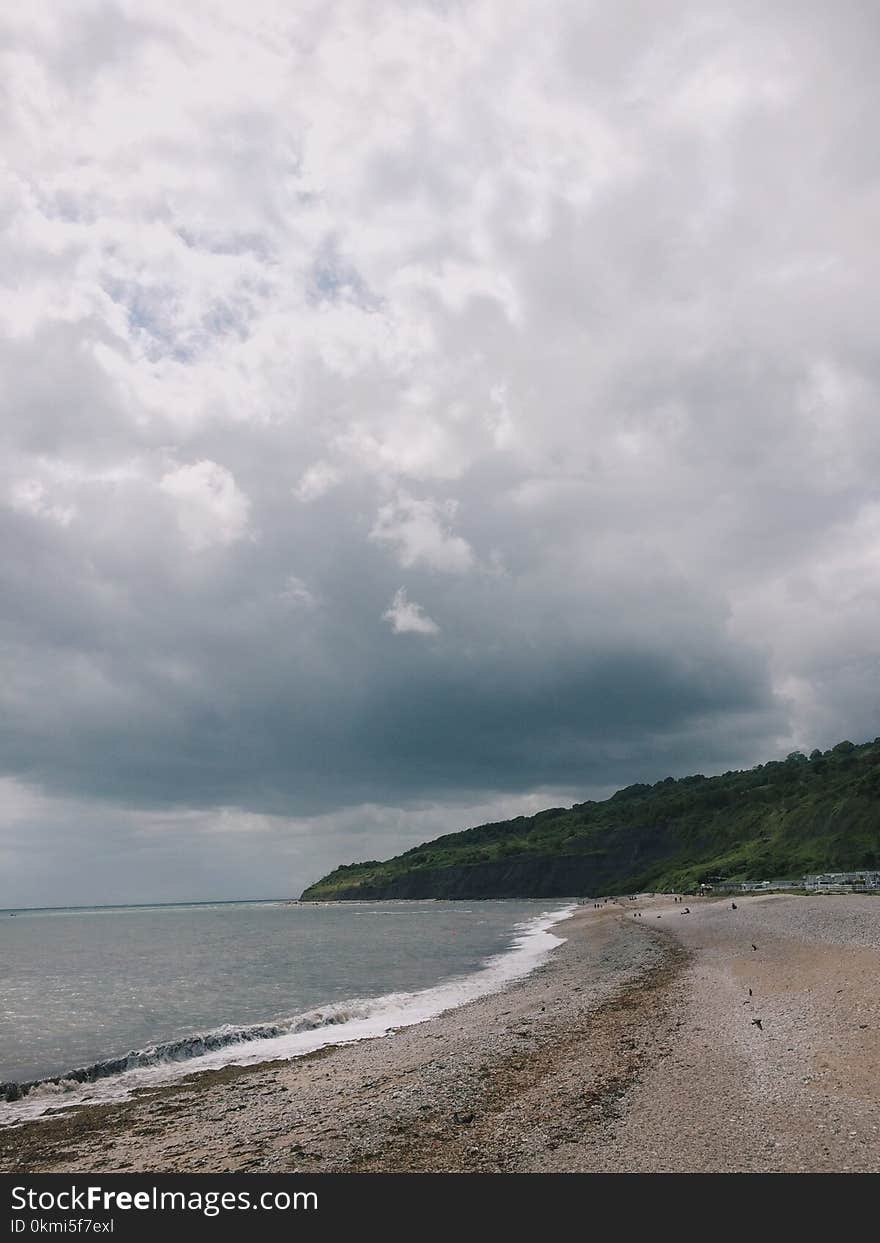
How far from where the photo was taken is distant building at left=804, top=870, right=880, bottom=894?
10166 centimetres

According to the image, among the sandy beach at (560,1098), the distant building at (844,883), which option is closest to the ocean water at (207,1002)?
the sandy beach at (560,1098)

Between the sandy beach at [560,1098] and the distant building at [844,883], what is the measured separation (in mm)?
75574

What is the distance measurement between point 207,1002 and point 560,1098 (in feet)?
128

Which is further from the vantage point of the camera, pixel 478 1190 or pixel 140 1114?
pixel 140 1114

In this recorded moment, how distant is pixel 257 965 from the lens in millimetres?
73625

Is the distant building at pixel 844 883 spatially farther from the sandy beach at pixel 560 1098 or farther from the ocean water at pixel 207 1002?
the sandy beach at pixel 560 1098

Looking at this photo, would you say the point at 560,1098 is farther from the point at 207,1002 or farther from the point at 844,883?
the point at 844,883

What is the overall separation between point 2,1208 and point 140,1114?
10623 mm

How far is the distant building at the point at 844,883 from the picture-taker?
10166 cm

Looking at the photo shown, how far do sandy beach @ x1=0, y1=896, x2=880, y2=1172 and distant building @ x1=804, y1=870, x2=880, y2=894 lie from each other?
248ft

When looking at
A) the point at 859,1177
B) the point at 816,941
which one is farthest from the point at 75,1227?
the point at 816,941

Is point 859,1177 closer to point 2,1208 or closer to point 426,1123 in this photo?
point 426,1123

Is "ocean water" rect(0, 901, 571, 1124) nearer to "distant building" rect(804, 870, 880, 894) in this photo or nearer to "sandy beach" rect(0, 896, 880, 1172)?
"sandy beach" rect(0, 896, 880, 1172)

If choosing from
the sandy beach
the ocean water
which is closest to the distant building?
the ocean water
